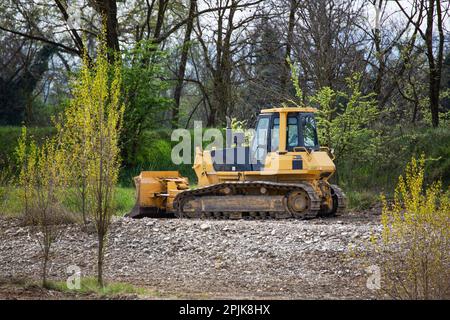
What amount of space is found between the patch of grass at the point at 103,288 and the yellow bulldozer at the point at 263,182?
685 centimetres

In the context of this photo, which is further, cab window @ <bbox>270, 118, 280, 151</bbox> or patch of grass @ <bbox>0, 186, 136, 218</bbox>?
cab window @ <bbox>270, 118, 280, 151</bbox>

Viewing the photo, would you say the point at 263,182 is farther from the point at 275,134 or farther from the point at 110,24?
the point at 110,24

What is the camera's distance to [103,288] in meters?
9.73

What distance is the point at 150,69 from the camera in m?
25.6

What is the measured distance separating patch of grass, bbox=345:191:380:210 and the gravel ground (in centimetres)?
685

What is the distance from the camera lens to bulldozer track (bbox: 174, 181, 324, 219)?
16.6 meters

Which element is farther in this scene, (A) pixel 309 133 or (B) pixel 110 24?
(B) pixel 110 24

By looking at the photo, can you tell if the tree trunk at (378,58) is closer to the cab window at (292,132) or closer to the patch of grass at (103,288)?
the cab window at (292,132)

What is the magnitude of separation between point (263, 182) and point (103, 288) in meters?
7.48

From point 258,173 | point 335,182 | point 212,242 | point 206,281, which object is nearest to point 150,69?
point 335,182

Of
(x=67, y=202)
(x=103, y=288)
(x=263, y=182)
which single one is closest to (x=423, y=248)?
(x=103, y=288)

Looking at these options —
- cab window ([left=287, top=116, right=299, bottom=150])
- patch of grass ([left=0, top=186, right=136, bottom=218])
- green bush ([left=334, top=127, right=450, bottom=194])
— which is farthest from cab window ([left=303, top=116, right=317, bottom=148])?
green bush ([left=334, top=127, right=450, bottom=194])

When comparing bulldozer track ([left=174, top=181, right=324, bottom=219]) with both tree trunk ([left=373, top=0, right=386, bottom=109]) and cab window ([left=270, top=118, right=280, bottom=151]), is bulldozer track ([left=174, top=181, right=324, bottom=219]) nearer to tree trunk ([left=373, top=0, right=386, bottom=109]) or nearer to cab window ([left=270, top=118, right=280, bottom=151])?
cab window ([left=270, top=118, right=280, bottom=151])
